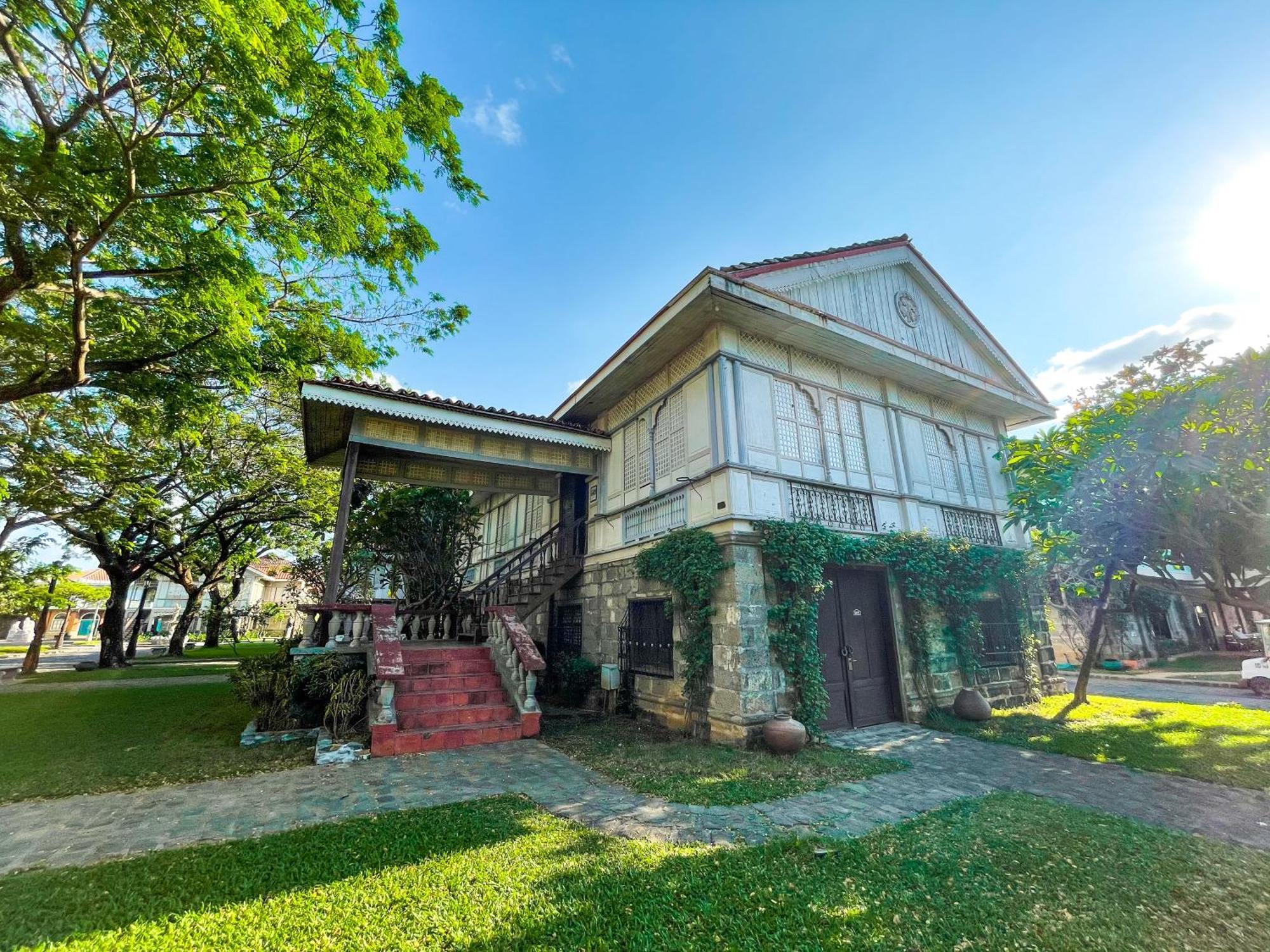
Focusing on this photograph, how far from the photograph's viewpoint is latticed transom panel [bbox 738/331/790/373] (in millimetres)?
8523

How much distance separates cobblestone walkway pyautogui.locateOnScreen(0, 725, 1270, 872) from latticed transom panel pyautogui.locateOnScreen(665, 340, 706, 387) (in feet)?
20.3

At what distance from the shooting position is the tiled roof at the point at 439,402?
8.24m

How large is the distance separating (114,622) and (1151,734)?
26.7 meters

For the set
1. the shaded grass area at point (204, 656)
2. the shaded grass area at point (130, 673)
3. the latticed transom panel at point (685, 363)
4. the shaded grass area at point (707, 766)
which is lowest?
the shaded grass area at point (707, 766)

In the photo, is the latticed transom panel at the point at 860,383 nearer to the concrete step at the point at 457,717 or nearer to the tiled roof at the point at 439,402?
the tiled roof at the point at 439,402

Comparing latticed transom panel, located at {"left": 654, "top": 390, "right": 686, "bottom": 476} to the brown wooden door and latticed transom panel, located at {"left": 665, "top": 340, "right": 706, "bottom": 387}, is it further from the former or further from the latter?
the brown wooden door

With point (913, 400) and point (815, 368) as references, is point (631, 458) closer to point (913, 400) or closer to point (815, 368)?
point (815, 368)

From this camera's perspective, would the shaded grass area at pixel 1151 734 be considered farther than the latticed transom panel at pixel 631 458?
No

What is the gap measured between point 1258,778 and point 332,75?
13.3 metres

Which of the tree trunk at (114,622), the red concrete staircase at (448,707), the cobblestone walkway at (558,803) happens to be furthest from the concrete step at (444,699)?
the tree trunk at (114,622)

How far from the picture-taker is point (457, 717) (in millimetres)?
7465

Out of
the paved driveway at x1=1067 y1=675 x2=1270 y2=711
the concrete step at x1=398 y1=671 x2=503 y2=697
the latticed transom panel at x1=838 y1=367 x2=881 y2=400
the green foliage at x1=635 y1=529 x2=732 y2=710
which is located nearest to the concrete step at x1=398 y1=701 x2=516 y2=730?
the concrete step at x1=398 y1=671 x2=503 y2=697

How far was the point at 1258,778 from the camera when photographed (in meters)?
5.70

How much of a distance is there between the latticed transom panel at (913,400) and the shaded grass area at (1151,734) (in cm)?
592
